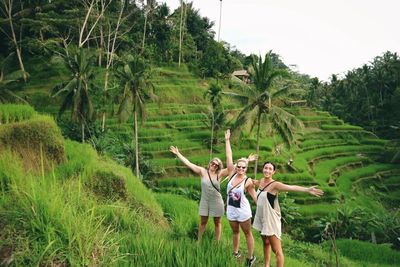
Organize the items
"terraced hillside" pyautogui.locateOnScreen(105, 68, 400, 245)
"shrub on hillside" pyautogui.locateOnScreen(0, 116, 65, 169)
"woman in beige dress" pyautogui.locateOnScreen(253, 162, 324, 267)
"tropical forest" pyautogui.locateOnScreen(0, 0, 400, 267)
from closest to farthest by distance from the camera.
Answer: "tropical forest" pyautogui.locateOnScreen(0, 0, 400, 267), "woman in beige dress" pyautogui.locateOnScreen(253, 162, 324, 267), "shrub on hillside" pyautogui.locateOnScreen(0, 116, 65, 169), "terraced hillside" pyautogui.locateOnScreen(105, 68, 400, 245)

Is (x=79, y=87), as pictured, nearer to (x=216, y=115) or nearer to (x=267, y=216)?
(x=216, y=115)

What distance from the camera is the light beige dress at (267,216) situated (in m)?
5.22

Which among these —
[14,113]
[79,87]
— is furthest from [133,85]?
[14,113]

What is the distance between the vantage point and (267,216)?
5.23m

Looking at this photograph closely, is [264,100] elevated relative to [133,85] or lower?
lower

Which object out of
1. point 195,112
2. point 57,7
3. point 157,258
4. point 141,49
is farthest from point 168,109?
point 157,258

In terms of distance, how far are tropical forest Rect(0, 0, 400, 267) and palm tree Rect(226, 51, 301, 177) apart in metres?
0.08

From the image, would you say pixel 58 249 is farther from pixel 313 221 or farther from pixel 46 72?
pixel 46 72

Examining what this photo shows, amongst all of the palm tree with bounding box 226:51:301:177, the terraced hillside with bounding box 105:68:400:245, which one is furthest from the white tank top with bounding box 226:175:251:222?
the terraced hillside with bounding box 105:68:400:245

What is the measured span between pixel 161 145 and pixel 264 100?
13561 millimetres

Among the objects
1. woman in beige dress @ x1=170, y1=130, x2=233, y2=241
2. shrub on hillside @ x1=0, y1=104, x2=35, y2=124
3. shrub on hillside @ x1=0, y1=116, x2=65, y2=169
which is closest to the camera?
woman in beige dress @ x1=170, y1=130, x2=233, y2=241

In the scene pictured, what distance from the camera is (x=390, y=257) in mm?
18859

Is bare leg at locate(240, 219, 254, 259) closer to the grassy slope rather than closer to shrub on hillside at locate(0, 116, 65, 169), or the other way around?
shrub on hillside at locate(0, 116, 65, 169)

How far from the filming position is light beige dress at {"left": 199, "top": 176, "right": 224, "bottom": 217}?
594 centimetres
